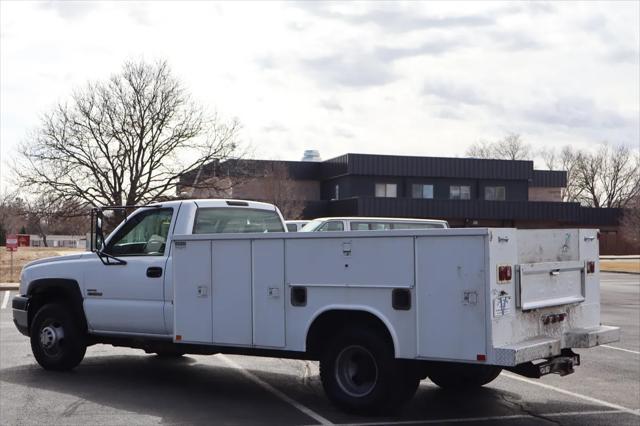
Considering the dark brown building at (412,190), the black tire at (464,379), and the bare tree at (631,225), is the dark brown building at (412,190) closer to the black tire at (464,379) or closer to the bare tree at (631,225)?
the bare tree at (631,225)

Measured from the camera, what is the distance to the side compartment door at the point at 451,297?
716 centimetres

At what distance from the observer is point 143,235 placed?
1018cm

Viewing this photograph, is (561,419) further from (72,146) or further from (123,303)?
(72,146)

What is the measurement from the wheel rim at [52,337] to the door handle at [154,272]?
1735 mm

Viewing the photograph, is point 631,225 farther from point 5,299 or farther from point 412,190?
point 5,299

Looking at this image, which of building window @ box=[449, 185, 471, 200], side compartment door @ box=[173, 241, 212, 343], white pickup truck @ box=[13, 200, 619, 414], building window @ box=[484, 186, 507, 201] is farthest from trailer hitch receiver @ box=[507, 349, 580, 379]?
building window @ box=[484, 186, 507, 201]

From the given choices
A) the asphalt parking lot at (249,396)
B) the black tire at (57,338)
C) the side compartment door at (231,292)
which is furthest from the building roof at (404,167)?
the side compartment door at (231,292)

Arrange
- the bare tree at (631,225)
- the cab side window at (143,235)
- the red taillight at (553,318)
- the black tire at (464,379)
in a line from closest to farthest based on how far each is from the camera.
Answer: the red taillight at (553,318)
the black tire at (464,379)
the cab side window at (143,235)
the bare tree at (631,225)

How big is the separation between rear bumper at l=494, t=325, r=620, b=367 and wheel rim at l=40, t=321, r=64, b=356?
602 centimetres

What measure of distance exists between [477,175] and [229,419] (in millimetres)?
59552

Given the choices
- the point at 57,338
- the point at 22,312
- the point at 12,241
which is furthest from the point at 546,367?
the point at 12,241

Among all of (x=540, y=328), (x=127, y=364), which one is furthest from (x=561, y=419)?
(x=127, y=364)

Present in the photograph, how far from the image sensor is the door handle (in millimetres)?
9664

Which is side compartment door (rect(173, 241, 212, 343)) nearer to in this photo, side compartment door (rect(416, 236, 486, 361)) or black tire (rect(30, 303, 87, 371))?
black tire (rect(30, 303, 87, 371))
